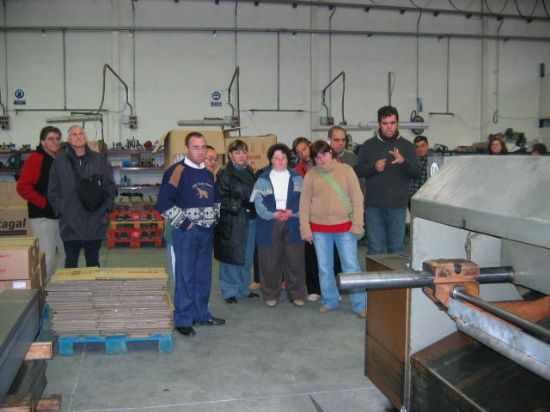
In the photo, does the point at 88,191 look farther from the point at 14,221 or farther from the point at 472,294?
the point at 14,221

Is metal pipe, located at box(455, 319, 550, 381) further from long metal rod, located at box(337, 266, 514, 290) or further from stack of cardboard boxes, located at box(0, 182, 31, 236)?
stack of cardboard boxes, located at box(0, 182, 31, 236)

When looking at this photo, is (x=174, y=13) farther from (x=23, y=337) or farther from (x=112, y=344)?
(x=23, y=337)

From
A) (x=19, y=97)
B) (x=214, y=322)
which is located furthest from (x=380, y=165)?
(x=19, y=97)

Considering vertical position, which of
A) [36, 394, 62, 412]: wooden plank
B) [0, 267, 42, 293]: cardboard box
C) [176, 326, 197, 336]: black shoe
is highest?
[0, 267, 42, 293]: cardboard box

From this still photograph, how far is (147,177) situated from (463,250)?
307 inches

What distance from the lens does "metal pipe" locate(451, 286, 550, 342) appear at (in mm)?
1257

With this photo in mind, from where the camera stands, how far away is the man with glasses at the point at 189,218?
369 centimetres

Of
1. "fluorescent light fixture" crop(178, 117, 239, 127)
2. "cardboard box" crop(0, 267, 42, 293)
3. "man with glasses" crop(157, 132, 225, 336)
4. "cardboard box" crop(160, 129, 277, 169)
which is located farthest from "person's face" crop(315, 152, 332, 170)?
"fluorescent light fixture" crop(178, 117, 239, 127)

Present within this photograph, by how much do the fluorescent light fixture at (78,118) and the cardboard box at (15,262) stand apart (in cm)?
521

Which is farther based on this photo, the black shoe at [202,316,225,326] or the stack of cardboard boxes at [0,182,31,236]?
the stack of cardboard boxes at [0,182,31,236]

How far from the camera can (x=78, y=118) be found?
841cm

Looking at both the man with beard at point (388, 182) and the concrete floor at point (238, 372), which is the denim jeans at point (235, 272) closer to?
the concrete floor at point (238, 372)

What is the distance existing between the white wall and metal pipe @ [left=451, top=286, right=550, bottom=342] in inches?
325

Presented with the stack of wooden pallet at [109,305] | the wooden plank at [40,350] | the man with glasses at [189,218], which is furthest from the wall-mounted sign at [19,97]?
the wooden plank at [40,350]
